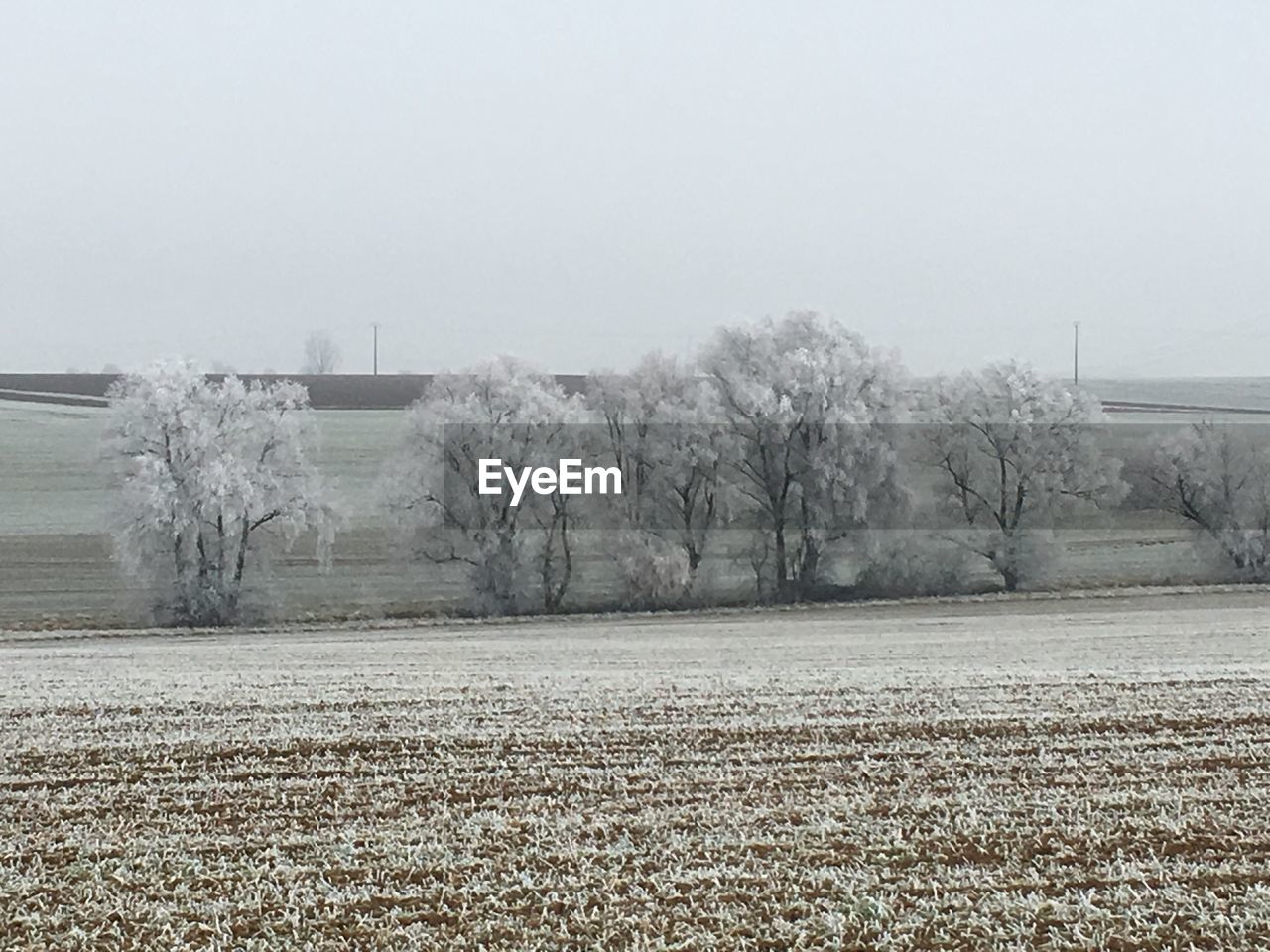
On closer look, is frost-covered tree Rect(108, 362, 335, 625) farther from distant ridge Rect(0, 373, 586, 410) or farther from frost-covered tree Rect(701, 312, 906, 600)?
distant ridge Rect(0, 373, 586, 410)

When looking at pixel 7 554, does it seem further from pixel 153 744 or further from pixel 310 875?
pixel 310 875

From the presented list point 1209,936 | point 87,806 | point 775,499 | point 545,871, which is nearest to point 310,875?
point 545,871

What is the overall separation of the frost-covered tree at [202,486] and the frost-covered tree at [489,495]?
11.3ft

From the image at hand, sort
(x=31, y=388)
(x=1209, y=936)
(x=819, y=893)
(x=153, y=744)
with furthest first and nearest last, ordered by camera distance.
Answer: (x=31, y=388), (x=153, y=744), (x=819, y=893), (x=1209, y=936)

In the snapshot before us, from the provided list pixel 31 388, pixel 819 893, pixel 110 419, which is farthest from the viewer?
pixel 31 388

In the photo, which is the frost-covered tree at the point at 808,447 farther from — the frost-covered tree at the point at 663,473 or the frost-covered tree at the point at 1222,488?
the frost-covered tree at the point at 1222,488

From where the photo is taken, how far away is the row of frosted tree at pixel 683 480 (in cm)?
4550

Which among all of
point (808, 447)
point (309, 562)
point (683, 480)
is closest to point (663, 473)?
point (683, 480)

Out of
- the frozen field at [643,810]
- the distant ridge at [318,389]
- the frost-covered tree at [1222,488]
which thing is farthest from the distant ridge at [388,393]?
the frozen field at [643,810]

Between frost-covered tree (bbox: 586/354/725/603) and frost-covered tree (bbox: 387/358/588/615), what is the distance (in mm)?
1803

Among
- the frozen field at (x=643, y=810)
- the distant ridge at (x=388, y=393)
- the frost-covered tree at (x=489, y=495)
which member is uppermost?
the distant ridge at (x=388, y=393)

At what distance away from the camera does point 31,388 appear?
315 feet

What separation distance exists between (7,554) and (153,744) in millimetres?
41212

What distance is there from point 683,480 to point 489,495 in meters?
6.81
